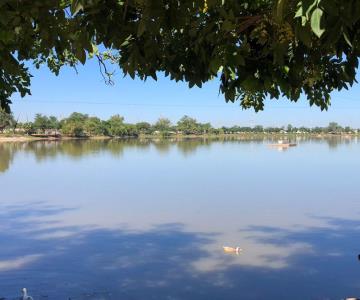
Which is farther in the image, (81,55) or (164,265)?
(164,265)

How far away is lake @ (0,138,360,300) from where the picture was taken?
26.3 ft

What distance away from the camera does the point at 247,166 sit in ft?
109

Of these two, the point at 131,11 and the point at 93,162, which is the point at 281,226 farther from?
the point at 93,162

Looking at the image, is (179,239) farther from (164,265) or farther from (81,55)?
(81,55)

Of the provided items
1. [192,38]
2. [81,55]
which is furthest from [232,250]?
[81,55]

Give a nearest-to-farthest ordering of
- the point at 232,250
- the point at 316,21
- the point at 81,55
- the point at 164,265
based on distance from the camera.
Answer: the point at 316,21, the point at 81,55, the point at 164,265, the point at 232,250

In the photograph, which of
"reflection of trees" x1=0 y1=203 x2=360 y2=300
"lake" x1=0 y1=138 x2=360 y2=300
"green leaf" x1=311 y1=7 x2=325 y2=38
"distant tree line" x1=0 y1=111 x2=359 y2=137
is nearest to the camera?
"green leaf" x1=311 y1=7 x2=325 y2=38

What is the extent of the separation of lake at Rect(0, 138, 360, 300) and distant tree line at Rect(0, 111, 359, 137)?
48.5m

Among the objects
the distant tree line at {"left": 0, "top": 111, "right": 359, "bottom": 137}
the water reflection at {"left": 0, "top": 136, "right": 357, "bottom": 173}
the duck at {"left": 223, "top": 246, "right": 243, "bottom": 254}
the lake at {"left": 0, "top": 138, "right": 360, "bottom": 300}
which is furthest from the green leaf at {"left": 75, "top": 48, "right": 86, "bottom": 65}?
the distant tree line at {"left": 0, "top": 111, "right": 359, "bottom": 137}

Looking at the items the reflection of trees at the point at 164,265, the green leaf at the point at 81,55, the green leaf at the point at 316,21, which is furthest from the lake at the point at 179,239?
the green leaf at the point at 316,21

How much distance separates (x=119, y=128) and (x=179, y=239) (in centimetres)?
8711

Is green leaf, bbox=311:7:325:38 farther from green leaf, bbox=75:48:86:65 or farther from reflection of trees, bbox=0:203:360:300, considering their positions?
reflection of trees, bbox=0:203:360:300

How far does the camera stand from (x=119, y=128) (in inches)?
3848

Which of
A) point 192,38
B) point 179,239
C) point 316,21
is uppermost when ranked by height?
point 192,38
